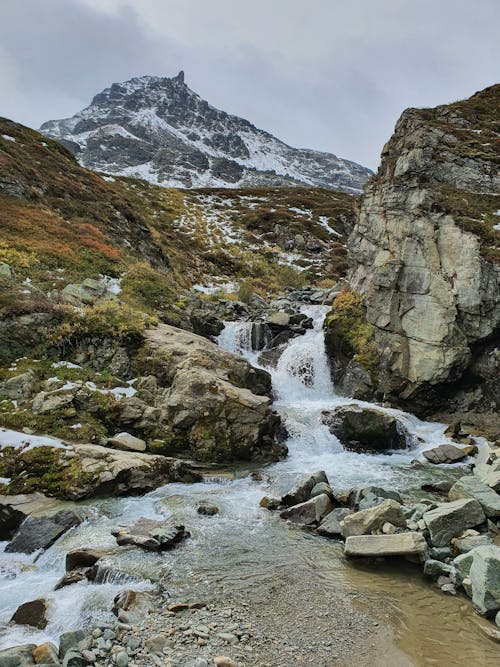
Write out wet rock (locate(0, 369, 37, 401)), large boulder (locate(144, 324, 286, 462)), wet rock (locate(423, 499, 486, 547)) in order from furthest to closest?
large boulder (locate(144, 324, 286, 462)) → wet rock (locate(0, 369, 37, 401)) → wet rock (locate(423, 499, 486, 547))

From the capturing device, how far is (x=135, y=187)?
77.4m

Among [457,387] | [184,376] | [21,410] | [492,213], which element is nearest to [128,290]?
[184,376]

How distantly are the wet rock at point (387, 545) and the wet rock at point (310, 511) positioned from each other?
6.73 feet

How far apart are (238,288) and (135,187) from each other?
45.4 m

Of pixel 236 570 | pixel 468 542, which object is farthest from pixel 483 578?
pixel 236 570

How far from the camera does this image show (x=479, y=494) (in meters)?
11.8

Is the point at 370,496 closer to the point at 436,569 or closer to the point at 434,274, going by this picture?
the point at 436,569

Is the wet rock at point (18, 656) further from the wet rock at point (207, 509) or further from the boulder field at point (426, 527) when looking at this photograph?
the boulder field at point (426, 527)

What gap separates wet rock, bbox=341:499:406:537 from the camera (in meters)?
10.4

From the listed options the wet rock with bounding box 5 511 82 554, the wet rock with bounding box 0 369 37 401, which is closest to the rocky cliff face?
the wet rock with bounding box 0 369 37 401

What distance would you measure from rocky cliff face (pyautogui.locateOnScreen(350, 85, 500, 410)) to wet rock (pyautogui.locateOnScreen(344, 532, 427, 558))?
14.7 meters

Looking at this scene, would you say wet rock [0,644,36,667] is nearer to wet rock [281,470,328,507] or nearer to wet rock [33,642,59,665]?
wet rock [33,642,59,665]

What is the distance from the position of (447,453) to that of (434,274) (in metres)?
10.4

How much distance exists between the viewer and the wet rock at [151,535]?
32.1 feet
